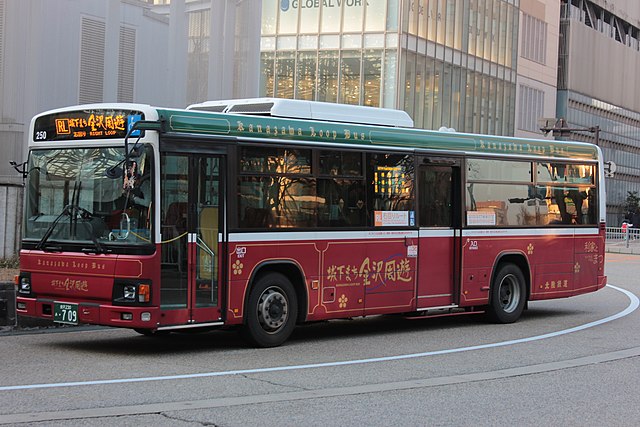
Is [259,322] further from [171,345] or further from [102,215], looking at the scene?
[102,215]

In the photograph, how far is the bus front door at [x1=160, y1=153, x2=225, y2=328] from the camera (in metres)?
12.1

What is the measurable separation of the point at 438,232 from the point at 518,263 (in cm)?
244

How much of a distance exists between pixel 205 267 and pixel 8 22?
11.5 metres

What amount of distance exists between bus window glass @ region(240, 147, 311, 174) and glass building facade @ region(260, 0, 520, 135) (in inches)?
1508

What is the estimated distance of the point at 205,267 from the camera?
12531mm

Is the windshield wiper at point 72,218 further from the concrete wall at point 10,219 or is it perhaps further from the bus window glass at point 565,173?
the bus window glass at point 565,173

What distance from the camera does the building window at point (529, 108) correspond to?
67.7 m

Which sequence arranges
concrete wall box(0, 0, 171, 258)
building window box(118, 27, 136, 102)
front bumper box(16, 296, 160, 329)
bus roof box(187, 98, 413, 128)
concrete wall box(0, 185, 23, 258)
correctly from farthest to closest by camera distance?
1. building window box(118, 27, 136, 102)
2. concrete wall box(0, 0, 171, 258)
3. concrete wall box(0, 185, 23, 258)
4. bus roof box(187, 98, 413, 128)
5. front bumper box(16, 296, 160, 329)

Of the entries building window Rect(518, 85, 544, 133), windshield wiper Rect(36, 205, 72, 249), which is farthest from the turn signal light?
building window Rect(518, 85, 544, 133)

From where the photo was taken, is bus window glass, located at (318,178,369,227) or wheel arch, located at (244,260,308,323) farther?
bus window glass, located at (318,178,369,227)

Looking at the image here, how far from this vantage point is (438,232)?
1606cm

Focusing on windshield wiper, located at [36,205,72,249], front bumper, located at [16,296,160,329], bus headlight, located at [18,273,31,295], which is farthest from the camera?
bus headlight, located at [18,273,31,295]

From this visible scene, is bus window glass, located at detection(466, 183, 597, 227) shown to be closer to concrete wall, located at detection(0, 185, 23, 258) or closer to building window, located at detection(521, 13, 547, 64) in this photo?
A: concrete wall, located at detection(0, 185, 23, 258)

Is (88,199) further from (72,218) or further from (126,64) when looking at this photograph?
(126,64)
